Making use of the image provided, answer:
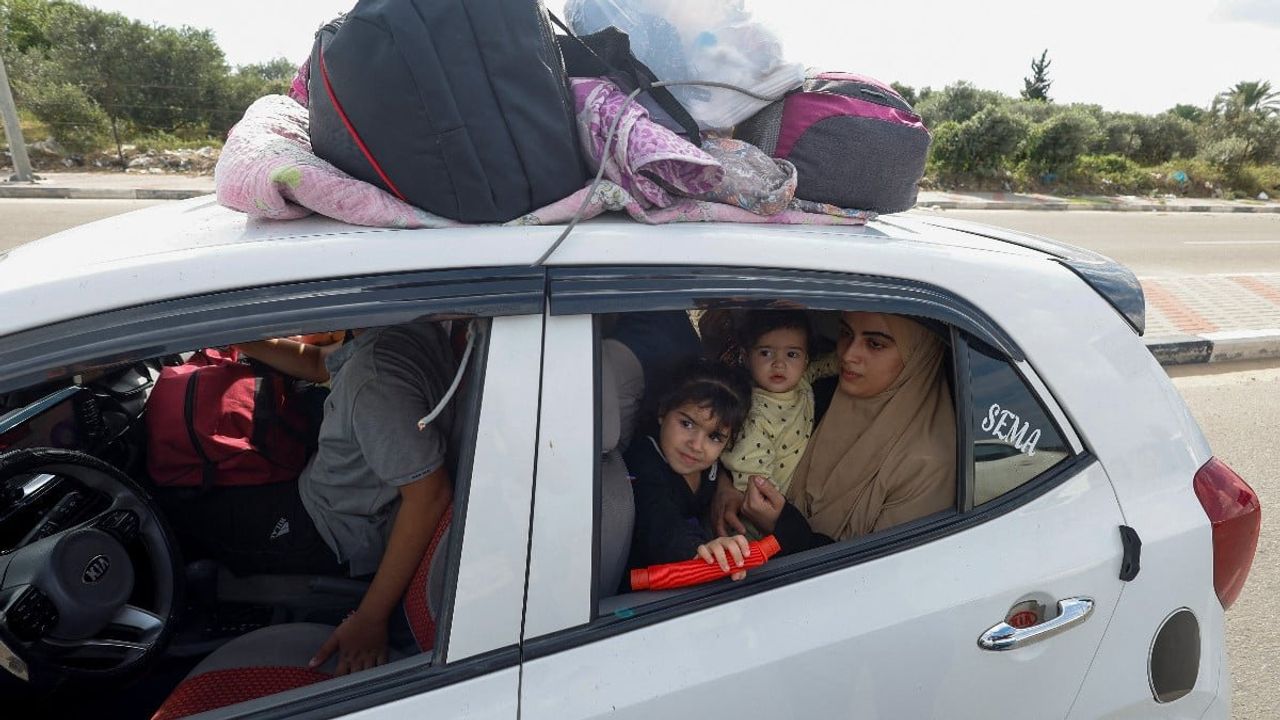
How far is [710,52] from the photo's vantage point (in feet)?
5.41

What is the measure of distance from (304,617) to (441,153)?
4.32ft

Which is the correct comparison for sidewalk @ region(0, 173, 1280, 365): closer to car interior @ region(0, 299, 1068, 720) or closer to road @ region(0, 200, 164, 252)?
road @ region(0, 200, 164, 252)

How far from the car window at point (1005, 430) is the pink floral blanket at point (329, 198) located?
520 millimetres

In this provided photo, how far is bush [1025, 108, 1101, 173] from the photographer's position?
2003cm

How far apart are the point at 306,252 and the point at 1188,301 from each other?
28.3 ft

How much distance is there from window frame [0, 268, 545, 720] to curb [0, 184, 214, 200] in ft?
41.8

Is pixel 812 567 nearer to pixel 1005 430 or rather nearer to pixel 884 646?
pixel 884 646

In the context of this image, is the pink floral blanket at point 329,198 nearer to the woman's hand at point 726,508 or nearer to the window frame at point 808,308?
the window frame at point 808,308

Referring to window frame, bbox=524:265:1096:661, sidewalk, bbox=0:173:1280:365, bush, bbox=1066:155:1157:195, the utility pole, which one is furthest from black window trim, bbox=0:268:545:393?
bush, bbox=1066:155:1157:195

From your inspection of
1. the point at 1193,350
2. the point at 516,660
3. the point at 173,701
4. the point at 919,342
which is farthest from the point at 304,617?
the point at 1193,350

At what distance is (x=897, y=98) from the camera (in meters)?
1.77

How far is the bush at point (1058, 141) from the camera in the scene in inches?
789

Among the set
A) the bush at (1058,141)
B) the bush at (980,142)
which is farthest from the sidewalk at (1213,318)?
the bush at (1058,141)

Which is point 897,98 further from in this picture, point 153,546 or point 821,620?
point 153,546
